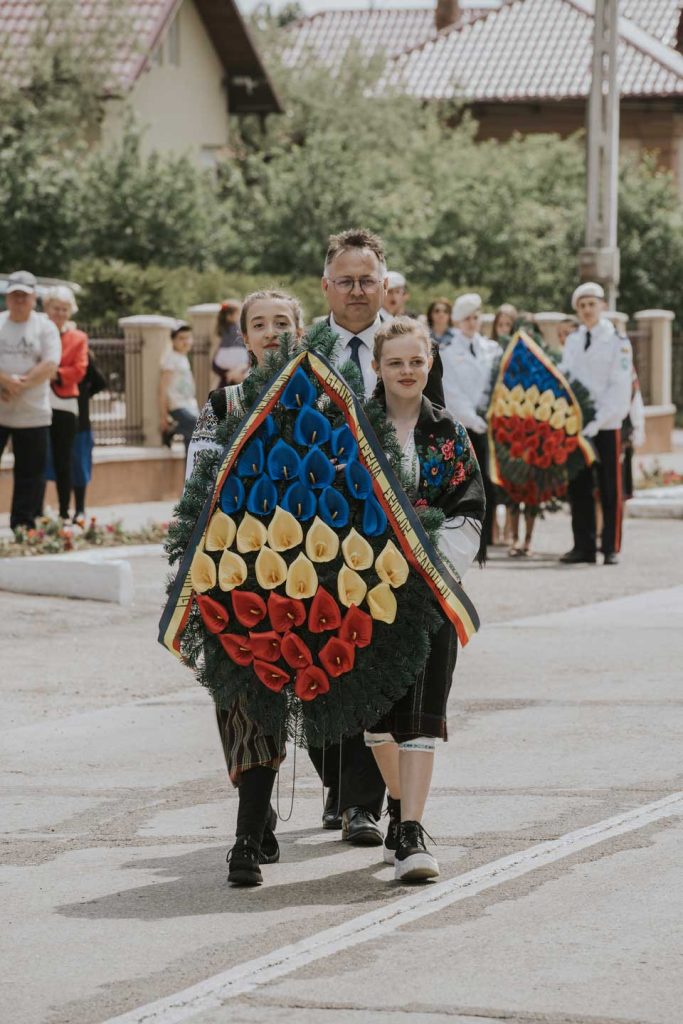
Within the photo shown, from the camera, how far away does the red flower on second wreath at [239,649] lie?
641 centimetres

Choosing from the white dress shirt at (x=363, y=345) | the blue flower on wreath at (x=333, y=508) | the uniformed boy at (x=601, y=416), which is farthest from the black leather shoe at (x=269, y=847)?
the uniformed boy at (x=601, y=416)

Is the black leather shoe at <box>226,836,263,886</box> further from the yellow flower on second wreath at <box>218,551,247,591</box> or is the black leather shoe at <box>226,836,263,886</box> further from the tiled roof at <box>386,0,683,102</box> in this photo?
the tiled roof at <box>386,0,683,102</box>

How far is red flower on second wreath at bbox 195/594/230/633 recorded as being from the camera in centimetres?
643

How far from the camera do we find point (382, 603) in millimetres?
6363

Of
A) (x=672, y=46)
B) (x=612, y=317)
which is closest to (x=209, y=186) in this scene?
(x=612, y=317)

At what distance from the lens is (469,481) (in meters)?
6.68

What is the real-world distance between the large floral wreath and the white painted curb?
6.61 m

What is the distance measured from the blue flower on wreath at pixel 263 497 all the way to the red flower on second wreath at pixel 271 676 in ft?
1.51

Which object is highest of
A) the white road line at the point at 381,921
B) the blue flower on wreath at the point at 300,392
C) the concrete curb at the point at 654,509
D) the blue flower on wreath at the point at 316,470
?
the blue flower on wreath at the point at 300,392

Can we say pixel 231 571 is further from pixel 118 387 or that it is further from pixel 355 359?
pixel 118 387

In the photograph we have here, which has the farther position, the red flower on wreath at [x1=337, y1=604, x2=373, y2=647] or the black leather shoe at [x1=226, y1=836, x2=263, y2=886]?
the black leather shoe at [x1=226, y1=836, x2=263, y2=886]

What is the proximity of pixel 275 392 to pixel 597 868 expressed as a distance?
1772mm

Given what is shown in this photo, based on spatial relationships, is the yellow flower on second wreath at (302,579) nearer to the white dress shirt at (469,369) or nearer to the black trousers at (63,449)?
the white dress shirt at (469,369)

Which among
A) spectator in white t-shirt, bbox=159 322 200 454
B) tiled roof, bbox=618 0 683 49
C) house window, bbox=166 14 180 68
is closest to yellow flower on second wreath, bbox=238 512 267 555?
spectator in white t-shirt, bbox=159 322 200 454
